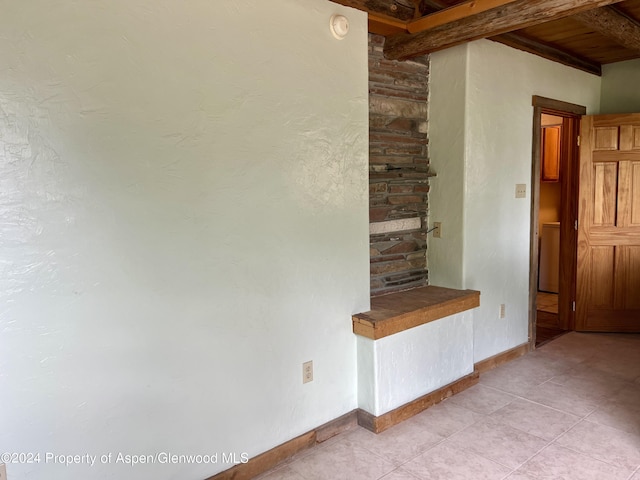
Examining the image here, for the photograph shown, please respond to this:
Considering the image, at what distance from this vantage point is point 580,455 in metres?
2.40

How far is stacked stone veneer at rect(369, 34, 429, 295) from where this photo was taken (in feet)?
10.2

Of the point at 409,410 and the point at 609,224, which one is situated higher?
the point at 609,224

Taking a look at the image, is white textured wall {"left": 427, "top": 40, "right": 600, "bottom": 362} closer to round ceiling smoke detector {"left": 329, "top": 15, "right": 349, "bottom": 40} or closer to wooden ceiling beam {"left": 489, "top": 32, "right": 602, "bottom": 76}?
wooden ceiling beam {"left": 489, "top": 32, "right": 602, "bottom": 76}

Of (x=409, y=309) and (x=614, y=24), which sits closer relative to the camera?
(x=409, y=309)

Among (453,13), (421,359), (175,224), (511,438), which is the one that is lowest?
(511,438)

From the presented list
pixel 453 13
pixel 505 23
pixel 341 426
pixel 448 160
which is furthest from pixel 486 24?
pixel 341 426

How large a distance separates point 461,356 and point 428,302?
Answer: 19.7 inches

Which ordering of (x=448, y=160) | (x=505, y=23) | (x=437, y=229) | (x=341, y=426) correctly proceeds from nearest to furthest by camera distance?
1. (x=505, y=23)
2. (x=341, y=426)
3. (x=448, y=160)
4. (x=437, y=229)

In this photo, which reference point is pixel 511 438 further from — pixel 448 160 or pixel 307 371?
pixel 448 160

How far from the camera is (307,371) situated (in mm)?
2494

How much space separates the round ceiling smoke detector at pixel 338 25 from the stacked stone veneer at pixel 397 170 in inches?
22.8

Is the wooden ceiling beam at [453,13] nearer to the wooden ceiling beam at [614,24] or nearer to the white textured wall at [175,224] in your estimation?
the white textured wall at [175,224]

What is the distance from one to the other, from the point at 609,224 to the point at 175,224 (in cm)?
388

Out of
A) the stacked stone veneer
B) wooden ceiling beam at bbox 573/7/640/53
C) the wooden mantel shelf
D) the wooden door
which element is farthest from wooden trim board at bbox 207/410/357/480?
the wooden door
